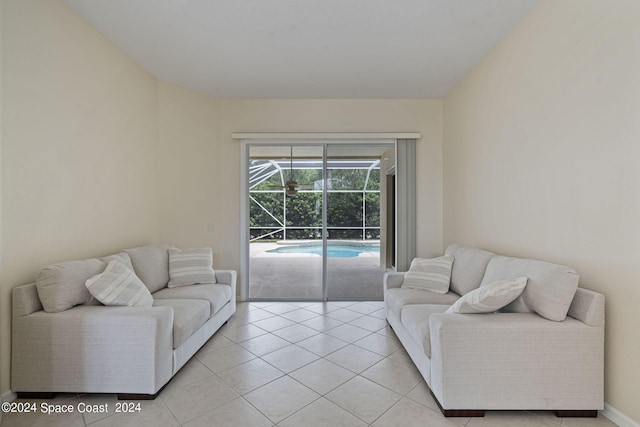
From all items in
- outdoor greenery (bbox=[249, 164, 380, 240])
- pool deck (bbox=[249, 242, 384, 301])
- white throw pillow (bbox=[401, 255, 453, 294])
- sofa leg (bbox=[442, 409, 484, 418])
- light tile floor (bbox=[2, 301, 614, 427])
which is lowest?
light tile floor (bbox=[2, 301, 614, 427])

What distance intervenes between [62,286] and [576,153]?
11.7ft

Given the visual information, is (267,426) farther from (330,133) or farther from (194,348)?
(330,133)

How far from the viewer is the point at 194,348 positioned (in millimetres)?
2670

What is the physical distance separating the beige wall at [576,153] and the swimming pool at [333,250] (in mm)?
1837

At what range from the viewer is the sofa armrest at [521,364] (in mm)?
1871

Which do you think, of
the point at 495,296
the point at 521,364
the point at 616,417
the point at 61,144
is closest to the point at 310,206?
the point at 61,144

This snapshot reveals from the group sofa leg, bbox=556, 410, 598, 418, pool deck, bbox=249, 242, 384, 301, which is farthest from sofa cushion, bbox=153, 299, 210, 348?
sofa leg, bbox=556, 410, 598, 418

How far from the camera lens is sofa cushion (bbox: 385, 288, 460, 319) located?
9.52ft

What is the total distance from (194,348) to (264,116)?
3.12 meters

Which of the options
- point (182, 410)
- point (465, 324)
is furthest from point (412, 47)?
point (182, 410)

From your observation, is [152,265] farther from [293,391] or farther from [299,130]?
[299,130]

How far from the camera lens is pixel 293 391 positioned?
2.23 metres

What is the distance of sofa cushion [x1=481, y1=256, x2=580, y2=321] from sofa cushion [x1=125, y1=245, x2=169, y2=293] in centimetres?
309

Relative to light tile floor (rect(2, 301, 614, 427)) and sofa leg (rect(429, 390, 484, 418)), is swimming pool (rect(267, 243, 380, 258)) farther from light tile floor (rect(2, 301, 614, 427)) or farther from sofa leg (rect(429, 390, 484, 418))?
sofa leg (rect(429, 390, 484, 418))
